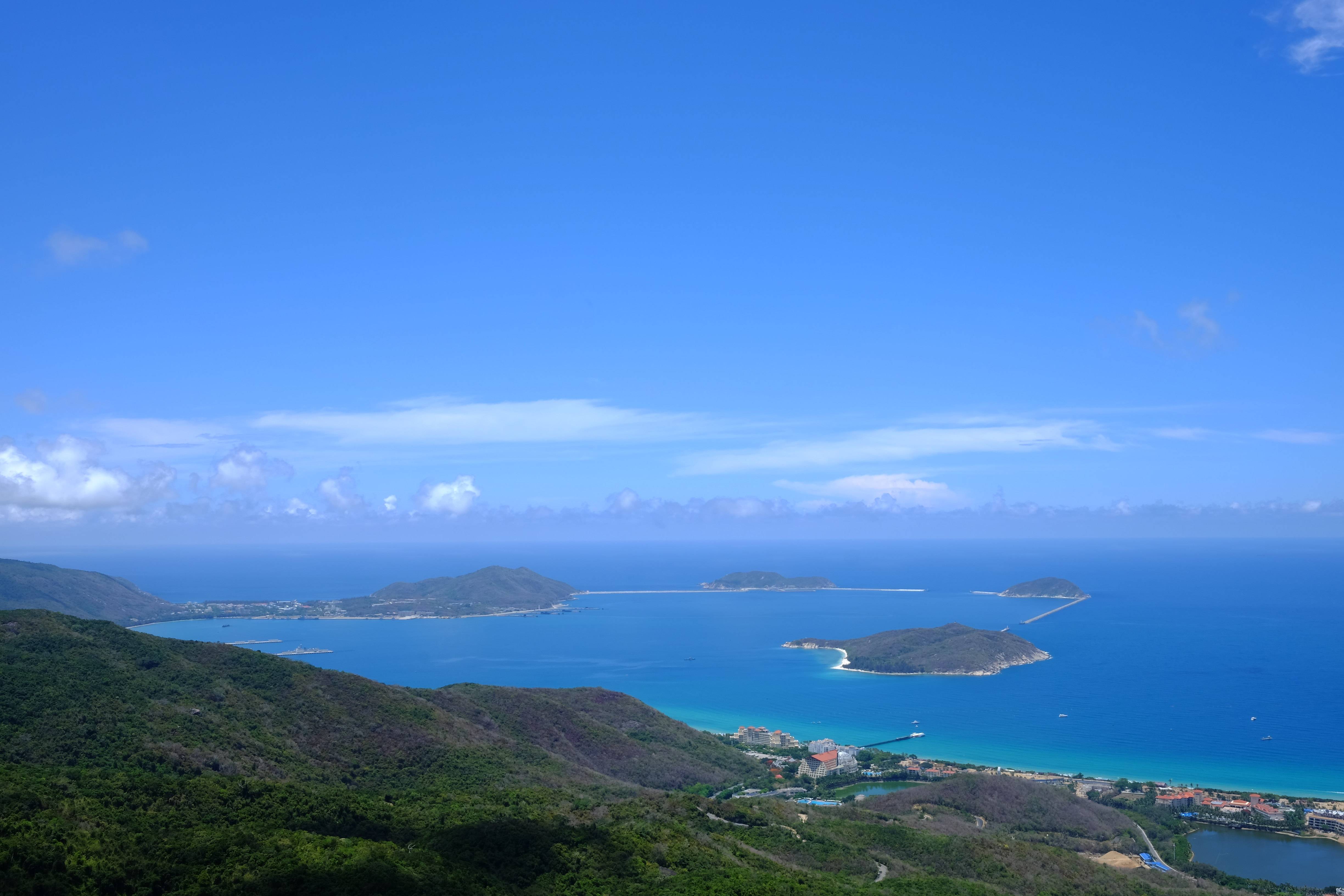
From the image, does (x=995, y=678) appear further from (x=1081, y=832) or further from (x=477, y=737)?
(x=477, y=737)

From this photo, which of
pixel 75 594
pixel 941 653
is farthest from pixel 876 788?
pixel 75 594

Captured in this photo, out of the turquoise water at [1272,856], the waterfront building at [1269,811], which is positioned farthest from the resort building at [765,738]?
the waterfront building at [1269,811]

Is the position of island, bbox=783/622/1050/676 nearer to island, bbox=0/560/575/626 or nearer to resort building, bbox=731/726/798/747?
resort building, bbox=731/726/798/747

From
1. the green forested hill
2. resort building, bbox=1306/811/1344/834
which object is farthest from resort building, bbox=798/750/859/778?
resort building, bbox=1306/811/1344/834

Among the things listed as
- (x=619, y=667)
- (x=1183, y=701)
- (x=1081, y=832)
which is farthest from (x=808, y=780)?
(x=619, y=667)

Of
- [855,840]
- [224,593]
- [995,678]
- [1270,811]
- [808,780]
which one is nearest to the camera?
[855,840]

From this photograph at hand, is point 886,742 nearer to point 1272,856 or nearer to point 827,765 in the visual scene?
point 827,765
